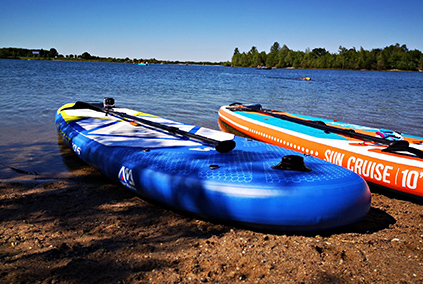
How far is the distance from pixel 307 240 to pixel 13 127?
8281 mm

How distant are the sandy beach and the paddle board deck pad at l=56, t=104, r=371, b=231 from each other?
8.3 inches

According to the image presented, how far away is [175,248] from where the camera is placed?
9.80 feet

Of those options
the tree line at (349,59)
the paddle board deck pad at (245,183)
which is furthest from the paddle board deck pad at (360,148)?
the tree line at (349,59)

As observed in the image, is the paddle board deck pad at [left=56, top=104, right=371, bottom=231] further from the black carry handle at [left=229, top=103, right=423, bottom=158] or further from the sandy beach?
the black carry handle at [left=229, top=103, right=423, bottom=158]

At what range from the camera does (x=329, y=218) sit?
306cm

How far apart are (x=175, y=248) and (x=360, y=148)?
3.36 metres

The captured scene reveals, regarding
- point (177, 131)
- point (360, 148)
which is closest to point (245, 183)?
point (177, 131)

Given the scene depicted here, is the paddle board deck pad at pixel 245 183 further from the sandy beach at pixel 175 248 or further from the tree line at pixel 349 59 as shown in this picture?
the tree line at pixel 349 59

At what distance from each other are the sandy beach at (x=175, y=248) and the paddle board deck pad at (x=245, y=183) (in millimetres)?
210

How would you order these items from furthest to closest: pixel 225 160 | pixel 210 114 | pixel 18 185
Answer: pixel 210 114 < pixel 18 185 < pixel 225 160

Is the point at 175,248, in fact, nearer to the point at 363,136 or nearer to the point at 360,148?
the point at 360,148

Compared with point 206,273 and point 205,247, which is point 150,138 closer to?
point 205,247

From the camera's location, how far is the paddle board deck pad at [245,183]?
303 cm

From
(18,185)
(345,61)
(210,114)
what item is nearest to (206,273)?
(18,185)
